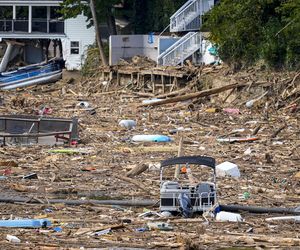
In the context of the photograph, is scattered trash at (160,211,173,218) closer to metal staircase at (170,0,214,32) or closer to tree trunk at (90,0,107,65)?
metal staircase at (170,0,214,32)

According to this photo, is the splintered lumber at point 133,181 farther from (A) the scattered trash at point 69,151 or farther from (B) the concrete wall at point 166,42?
(B) the concrete wall at point 166,42

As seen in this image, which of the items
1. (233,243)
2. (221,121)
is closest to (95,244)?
(233,243)

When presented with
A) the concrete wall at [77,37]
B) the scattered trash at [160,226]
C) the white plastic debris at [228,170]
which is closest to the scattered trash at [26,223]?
the scattered trash at [160,226]

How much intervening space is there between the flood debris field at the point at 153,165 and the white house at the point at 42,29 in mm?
14202

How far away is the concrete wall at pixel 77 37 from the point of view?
6107cm

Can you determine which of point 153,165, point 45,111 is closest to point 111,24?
point 45,111

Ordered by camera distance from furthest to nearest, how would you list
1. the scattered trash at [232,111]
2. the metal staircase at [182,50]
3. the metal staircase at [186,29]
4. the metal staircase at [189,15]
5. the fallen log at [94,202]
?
the metal staircase at [189,15] < the metal staircase at [186,29] < the metal staircase at [182,50] < the scattered trash at [232,111] < the fallen log at [94,202]

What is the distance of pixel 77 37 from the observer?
6197 centimetres

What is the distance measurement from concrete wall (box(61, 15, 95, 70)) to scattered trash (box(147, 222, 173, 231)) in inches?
1728

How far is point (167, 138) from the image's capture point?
3069 cm

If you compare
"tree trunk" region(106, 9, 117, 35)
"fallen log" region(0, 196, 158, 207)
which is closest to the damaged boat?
"tree trunk" region(106, 9, 117, 35)

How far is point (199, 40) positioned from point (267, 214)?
33.7 meters

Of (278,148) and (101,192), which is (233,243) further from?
(278,148)

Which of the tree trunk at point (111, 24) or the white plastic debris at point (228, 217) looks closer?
the white plastic debris at point (228, 217)
